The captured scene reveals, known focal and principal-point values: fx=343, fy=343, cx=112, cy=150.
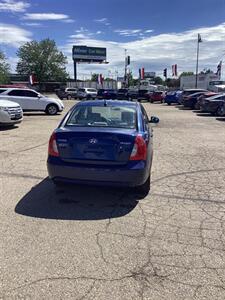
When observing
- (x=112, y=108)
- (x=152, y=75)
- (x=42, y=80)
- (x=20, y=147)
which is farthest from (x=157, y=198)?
(x=152, y=75)

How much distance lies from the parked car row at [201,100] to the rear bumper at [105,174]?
Answer: 1790 cm

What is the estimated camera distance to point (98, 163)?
5.05 m

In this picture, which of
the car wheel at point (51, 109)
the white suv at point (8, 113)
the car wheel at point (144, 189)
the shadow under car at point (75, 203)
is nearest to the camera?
the shadow under car at point (75, 203)

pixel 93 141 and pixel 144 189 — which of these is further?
pixel 144 189

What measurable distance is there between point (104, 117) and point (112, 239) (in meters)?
2.40

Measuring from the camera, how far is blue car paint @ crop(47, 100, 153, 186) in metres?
4.97

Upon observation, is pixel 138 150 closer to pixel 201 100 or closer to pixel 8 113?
pixel 8 113

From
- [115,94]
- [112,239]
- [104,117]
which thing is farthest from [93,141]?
[115,94]

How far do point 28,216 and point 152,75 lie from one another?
13119cm

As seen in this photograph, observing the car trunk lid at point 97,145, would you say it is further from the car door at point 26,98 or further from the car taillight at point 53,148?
the car door at point 26,98

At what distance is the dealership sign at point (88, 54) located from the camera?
8650cm

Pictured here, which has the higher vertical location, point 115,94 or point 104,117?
point 104,117

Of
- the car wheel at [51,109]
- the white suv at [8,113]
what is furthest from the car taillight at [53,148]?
the car wheel at [51,109]

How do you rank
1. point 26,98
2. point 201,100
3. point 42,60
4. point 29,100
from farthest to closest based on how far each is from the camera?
point 42,60, point 201,100, point 29,100, point 26,98
